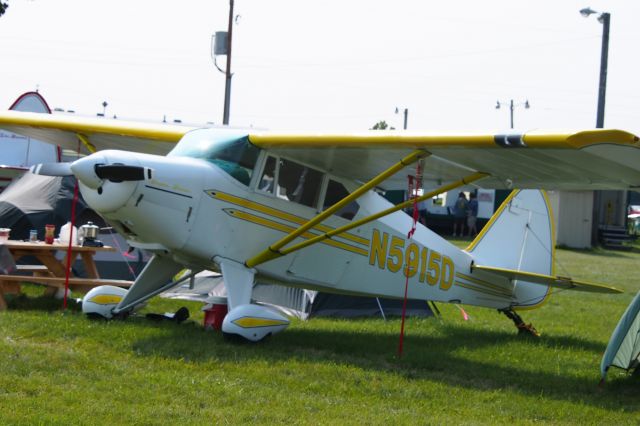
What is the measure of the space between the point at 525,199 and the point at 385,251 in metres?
2.76

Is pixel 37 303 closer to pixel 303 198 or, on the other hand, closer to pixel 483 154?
pixel 303 198

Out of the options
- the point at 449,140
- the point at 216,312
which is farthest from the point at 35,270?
the point at 449,140

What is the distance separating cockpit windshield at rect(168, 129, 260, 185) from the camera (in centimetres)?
820

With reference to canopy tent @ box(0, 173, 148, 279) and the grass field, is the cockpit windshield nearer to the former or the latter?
the grass field

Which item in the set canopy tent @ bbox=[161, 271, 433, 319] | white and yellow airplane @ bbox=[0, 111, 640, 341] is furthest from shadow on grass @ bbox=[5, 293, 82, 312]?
canopy tent @ bbox=[161, 271, 433, 319]

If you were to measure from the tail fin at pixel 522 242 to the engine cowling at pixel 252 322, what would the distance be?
147 inches

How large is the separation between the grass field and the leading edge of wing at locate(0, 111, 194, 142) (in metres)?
2.29

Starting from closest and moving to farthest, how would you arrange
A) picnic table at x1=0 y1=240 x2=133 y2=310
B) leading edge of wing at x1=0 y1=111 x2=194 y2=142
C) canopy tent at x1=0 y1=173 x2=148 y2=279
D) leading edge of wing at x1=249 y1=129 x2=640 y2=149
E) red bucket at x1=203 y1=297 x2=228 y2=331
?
leading edge of wing at x1=249 y1=129 x2=640 y2=149
red bucket at x1=203 y1=297 x2=228 y2=331
picnic table at x1=0 y1=240 x2=133 y2=310
leading edge of wing at x1=0 y1=111 x2=194 y2=142
canopy tent at x1=0 y1=173 x2=148 y2=279

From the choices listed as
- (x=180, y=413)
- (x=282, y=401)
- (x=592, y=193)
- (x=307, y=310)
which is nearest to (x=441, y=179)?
(x=307, y=310)

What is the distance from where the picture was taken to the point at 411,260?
31.8 feet

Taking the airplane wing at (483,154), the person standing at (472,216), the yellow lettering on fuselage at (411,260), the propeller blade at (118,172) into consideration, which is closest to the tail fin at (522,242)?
the yellow lettering on fuselage at (411,260)

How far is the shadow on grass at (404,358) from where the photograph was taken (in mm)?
6992

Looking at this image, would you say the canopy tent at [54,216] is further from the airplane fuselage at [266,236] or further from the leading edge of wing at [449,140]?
the leading edge of wing at [449,140]

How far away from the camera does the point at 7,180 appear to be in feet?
53.6
